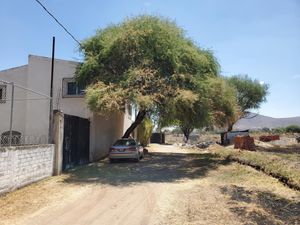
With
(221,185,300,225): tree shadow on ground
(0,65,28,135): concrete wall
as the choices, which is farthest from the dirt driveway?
(0,65,28,135): concrete wall

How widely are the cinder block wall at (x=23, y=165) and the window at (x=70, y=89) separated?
9420 millimetres

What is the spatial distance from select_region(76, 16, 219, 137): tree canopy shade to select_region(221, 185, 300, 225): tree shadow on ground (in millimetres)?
8902

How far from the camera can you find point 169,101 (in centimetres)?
2122

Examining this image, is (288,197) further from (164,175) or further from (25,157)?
(25,157)

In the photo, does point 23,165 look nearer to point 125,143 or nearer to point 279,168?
point 279,168

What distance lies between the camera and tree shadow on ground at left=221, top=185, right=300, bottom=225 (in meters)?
9.41

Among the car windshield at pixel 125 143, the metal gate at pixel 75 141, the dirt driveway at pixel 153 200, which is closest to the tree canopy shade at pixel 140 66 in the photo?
the metal gate at pixel 75 141

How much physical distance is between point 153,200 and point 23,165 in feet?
16.2

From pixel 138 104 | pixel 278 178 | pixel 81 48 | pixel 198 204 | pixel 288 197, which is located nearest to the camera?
pixel 198 204

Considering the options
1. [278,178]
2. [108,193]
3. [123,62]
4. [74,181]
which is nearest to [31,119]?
[123,62]

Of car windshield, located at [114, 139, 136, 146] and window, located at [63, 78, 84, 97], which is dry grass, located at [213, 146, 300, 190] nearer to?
car windshield, located at [114, 139, 136, 146]

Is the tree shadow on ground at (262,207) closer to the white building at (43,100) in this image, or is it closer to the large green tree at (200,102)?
the large green tree at (200,102)

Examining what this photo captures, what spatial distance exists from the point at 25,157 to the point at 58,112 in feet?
12.4

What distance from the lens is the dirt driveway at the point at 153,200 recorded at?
949 centimetres
